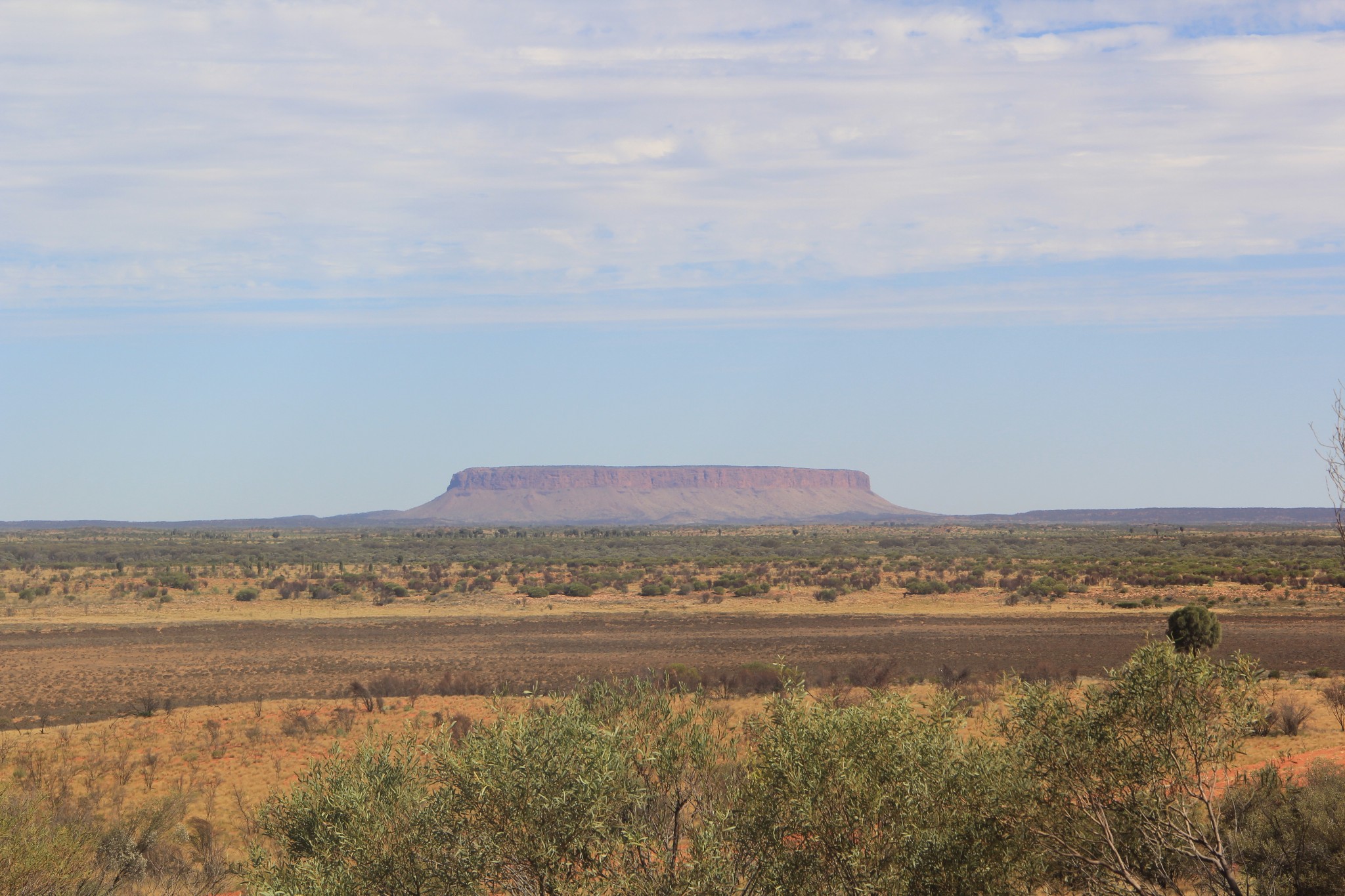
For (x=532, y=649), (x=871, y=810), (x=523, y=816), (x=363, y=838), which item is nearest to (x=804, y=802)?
(x=871, y=810)

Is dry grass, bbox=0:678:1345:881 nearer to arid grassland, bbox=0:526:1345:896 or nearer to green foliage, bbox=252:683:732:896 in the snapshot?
arid grassland, bbox=0:526:1345:896

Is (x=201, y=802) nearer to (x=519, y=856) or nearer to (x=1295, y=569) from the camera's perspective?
(x=519, y=856)

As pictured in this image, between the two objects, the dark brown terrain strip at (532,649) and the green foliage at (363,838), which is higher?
the green foliage at (363,838)

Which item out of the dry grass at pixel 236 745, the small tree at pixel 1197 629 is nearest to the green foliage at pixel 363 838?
the dry grass at pixel 236 745

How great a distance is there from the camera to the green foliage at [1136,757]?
769 cm

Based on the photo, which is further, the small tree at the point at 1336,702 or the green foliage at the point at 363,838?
the small tree at the point at 1336,702

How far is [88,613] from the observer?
153 ft

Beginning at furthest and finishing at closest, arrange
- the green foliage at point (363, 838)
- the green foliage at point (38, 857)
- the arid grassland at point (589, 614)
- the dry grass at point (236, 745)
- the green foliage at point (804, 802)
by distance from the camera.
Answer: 1. the arid grassland at point (589, 614)
2. the dry grass at point (236, 745)
3. the green foliage at point (38, 857)
4. the green foliage at point (363, 838)
5. the green foliage at point (804, 802)

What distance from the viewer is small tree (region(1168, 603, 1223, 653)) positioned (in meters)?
25.6

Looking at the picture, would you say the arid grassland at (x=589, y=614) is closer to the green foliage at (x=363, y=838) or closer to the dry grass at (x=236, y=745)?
the dry grass at (x=236, y=745)

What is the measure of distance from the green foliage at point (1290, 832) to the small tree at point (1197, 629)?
577 inches

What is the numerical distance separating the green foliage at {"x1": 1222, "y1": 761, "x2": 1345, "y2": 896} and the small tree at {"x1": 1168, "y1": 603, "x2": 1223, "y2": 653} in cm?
1464

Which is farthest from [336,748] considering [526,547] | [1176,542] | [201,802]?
[1176,542]

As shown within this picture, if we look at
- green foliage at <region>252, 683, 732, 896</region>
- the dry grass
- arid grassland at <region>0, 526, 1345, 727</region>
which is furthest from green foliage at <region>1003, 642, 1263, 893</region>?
arid grassland at <region>0, 526, 1345, 727</region>
